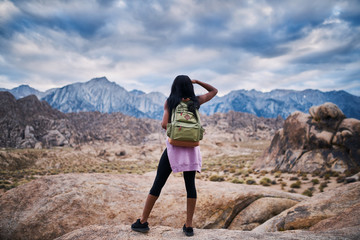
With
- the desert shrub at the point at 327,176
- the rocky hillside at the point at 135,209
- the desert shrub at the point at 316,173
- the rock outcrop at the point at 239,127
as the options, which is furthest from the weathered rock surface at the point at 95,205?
the rock outcrop at the point at 239,127

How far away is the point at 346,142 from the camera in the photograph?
1470 centimetres

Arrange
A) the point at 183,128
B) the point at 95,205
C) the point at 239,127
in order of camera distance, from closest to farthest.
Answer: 1. the point at 183,128
2. the point at 95,205
3. the point at 239,127

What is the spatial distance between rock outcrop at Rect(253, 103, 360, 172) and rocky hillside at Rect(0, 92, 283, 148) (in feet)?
271

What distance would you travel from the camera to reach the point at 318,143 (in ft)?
52.6

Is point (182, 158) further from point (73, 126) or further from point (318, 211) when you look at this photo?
point (73, 126)

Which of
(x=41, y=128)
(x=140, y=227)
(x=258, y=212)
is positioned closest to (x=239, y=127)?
(x=41, y=128)

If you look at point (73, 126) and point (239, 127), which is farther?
point (239, 127)

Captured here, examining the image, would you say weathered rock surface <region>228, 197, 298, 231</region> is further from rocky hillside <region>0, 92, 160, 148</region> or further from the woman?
rocky hillside <region>0, 92, 160, 148</region>

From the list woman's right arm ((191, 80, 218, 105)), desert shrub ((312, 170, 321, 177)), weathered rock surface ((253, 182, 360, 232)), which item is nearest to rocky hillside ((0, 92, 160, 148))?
woman's right arm ((191, 80, 218, 105))

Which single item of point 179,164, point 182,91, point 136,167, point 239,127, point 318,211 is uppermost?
point 239,127

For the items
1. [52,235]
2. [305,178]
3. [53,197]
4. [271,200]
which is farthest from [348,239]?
[305,178]

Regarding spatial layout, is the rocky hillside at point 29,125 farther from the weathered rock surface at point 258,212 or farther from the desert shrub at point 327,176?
the desert shrub at point 327,176

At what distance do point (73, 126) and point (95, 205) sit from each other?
109853 mm

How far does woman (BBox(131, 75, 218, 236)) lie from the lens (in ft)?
10.3
